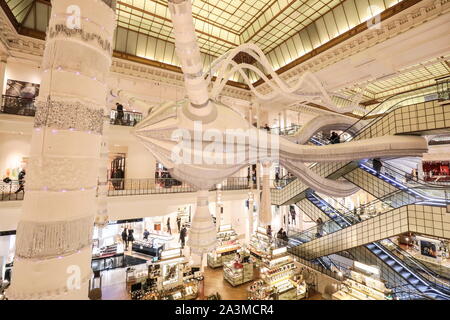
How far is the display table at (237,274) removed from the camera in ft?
27.7

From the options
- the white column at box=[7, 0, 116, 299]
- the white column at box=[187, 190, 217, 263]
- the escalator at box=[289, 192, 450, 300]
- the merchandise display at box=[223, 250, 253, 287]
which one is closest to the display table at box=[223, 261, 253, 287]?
the merchandise display at box=[223, 250, 253, 287]

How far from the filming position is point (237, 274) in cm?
852

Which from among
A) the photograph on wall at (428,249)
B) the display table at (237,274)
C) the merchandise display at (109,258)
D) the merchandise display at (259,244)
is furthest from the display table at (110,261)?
the photograph on wall at (428,249)

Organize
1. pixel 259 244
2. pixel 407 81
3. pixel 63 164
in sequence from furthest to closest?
pixel 407 81
pixel 259 244
pixel 63 164

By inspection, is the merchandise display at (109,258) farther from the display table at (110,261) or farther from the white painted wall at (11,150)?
the white painted wall at (11,150)

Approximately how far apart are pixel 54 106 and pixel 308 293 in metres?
9.48

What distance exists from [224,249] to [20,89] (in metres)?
11.2

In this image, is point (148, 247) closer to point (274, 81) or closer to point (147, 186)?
point (147, 186)

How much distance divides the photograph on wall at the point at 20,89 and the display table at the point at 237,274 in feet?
34.5

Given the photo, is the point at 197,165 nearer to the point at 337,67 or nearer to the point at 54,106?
the point at 54,106

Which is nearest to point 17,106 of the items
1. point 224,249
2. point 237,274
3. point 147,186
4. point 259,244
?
point 147,186

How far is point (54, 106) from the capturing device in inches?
31.9

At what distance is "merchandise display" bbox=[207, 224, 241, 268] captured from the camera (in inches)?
397
